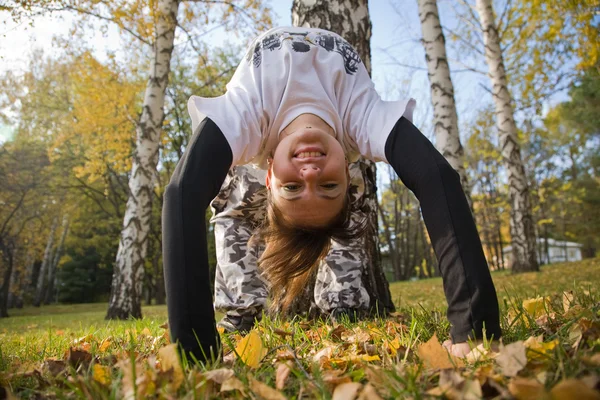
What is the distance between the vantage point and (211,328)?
1.38 m

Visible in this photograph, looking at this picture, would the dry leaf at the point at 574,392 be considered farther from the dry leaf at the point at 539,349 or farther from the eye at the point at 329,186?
the eye at the point at 329,186

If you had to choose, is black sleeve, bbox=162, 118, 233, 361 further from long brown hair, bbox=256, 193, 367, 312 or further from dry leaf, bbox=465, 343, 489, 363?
dry leaf, bbox=465, 343, 489, 363

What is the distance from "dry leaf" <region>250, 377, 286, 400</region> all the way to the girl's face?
3.17 ft

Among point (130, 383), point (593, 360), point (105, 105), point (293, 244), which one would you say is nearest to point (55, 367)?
point (130, 383)

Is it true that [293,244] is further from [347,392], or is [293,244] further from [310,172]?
[347,392]

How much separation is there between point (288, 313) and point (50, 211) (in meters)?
21.1

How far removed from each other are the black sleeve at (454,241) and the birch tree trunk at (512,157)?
8972 mm

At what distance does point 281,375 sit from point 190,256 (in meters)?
0.51

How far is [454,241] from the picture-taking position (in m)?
1.47

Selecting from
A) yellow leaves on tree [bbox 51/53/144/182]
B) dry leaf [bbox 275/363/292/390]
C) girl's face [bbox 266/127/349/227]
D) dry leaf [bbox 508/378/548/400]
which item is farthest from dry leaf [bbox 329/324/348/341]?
yellow leaves on tree [bbox 51/53/144/182]

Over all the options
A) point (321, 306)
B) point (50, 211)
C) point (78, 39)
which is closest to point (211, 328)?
point (321, 306)

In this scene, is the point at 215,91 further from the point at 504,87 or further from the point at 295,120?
the point at 295,120

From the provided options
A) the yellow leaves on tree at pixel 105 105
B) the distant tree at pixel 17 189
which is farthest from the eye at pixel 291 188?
the distant tree at pixel 17 189

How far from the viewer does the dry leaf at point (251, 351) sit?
4.26 feet
